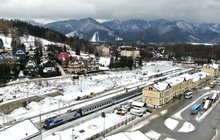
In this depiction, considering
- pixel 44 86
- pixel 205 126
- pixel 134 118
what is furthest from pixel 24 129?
pixel 44 86

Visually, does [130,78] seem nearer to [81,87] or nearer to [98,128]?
[81,87]

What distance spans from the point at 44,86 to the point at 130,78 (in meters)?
19.3

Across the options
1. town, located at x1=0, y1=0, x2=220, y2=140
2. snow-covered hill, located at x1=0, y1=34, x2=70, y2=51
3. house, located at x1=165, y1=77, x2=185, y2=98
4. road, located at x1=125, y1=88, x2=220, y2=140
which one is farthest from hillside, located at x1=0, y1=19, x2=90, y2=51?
road, located at x1=125, y1=88, x2=220, y2=140

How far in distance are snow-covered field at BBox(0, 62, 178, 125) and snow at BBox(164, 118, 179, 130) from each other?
13.1 m

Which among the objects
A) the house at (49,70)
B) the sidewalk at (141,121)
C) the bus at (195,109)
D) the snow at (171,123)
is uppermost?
the house at (49,70)

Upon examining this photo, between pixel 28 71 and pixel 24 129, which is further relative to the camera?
pixel 28 71

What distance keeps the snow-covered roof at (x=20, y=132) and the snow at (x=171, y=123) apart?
14710mm

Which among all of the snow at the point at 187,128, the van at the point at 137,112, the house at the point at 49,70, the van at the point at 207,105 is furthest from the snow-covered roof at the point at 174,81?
the house at the point at 49,70

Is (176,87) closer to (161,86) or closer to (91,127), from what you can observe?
(161,86)

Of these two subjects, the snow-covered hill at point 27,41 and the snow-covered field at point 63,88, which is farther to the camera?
the snow-covered hill at point 27,41

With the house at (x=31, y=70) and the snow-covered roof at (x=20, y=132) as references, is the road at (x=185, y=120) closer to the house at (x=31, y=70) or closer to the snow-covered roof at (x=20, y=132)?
the snow-covered roof at (x=20, y=132)

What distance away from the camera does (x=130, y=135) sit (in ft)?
62.1

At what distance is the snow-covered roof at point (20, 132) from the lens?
20016 mm

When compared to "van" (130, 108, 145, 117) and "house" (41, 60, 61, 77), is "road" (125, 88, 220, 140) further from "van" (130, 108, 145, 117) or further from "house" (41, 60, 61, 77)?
"house" (41, 60, 61, 77)
